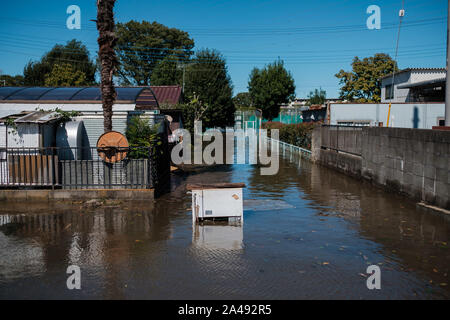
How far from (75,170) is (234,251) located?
643 centimetres

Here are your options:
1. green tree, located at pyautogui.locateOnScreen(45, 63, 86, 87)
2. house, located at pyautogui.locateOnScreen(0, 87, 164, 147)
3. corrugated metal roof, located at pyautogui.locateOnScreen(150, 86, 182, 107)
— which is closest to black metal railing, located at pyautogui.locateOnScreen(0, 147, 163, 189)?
house, located at pyautogui.locateOnScreen(0, 87, 164, 147)

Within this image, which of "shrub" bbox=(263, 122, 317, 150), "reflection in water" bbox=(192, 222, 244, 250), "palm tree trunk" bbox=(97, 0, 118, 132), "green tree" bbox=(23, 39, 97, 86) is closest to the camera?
"reflection in water" bbox=(192, 222, 244, 250)

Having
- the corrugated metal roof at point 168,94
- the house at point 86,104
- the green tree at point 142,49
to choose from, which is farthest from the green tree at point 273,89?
the house at point 86,104

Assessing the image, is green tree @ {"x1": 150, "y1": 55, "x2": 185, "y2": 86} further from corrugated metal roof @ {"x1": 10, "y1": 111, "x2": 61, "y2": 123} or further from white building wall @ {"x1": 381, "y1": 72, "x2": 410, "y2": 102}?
corrugated metal roof @ {"x1": 10, "y1": 111, "x2": 61, "y2": 123}

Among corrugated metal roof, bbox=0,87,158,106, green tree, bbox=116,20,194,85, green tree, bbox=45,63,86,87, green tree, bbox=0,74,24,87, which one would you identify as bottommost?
corrugated metal roof, bbox=0,87,158,106

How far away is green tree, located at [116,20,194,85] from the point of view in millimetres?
68375

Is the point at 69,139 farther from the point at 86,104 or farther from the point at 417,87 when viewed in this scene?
the point at 417,87

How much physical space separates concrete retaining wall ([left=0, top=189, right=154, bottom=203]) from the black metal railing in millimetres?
204

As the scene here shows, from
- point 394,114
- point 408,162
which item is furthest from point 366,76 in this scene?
point 408,162

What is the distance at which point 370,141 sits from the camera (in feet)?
48.5

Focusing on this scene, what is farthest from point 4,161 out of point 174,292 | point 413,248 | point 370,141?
point 370,141

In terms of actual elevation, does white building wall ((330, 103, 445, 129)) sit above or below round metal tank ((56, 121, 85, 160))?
above

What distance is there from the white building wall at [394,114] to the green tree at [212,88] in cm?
1854

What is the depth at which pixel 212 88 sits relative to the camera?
143 feet
